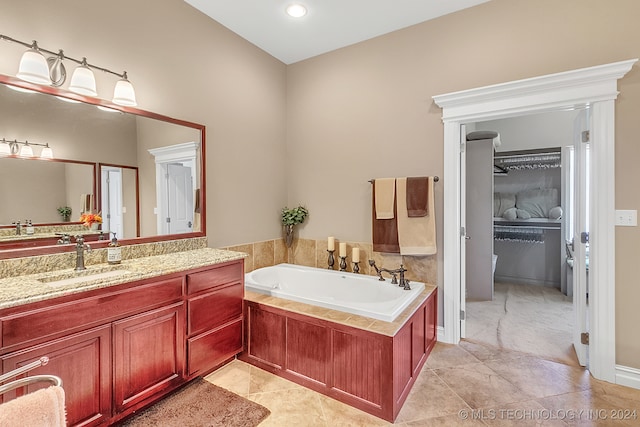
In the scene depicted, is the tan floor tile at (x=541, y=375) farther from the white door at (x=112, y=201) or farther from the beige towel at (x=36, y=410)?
the white door at (x=112, y=201)

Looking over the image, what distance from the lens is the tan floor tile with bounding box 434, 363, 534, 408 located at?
2.00 meters

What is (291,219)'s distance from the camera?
3.56 m

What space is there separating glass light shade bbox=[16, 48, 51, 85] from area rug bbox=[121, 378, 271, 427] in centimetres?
205

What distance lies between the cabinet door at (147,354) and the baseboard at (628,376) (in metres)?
3.03

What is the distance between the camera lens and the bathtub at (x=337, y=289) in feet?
7.09

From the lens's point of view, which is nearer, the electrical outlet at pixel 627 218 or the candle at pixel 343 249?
the electrical outlet at pixel 627 218

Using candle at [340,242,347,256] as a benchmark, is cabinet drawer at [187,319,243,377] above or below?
below

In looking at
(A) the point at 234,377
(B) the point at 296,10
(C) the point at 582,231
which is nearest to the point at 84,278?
(A) the point at 234,377

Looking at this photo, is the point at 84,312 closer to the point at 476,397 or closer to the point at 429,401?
the point at 429,401

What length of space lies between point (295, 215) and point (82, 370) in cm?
235

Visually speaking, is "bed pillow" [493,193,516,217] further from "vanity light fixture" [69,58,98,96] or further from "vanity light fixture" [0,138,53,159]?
"vanity light fixture" [0,138,53,159]

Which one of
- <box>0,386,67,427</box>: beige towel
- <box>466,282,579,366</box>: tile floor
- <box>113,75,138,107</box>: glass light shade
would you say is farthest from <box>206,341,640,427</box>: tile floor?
<box>113,75,138,107</box>: glass light shade

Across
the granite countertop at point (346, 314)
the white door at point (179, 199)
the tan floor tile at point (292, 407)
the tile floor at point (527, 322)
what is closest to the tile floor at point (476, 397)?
the tan floor tile at point (292, 407)

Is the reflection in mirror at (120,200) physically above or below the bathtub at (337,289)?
above
